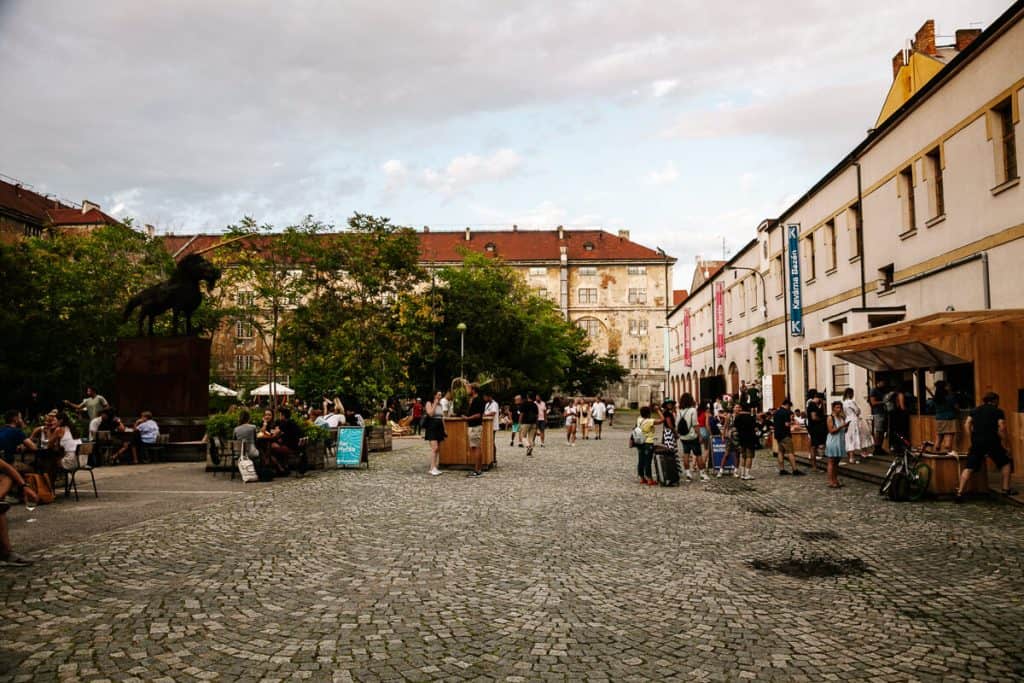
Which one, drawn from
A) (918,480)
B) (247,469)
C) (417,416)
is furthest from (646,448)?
(417,416)

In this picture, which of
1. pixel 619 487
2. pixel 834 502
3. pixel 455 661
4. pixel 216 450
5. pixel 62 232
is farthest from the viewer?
pixel 62 232

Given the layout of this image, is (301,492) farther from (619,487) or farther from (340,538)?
(619,487)

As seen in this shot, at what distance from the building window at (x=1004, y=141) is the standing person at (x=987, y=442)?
21.4ft

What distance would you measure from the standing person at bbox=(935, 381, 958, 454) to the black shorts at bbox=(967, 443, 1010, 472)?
298cm

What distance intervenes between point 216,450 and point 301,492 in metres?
3.79

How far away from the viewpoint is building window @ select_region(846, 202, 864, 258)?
25.1m

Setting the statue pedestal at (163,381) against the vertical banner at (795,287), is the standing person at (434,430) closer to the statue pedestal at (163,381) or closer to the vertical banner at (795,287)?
the statue pedestal at (163,381)

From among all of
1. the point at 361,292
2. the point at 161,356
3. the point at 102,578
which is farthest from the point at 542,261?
the point at 102,578

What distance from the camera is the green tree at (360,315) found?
3897 centimetres

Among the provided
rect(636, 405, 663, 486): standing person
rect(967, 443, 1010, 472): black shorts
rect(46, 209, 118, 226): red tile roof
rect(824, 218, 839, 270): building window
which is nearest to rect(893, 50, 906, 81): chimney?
rect(824, 218, 839, 270): building window

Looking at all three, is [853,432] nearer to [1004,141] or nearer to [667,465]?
[667,465]

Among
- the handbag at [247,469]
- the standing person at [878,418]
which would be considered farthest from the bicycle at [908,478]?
the handbag at [247,469]

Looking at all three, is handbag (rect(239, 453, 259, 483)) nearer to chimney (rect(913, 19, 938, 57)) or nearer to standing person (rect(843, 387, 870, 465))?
standing person (rect(843, 387, 870, 465))

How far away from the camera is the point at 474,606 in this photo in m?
6.59
